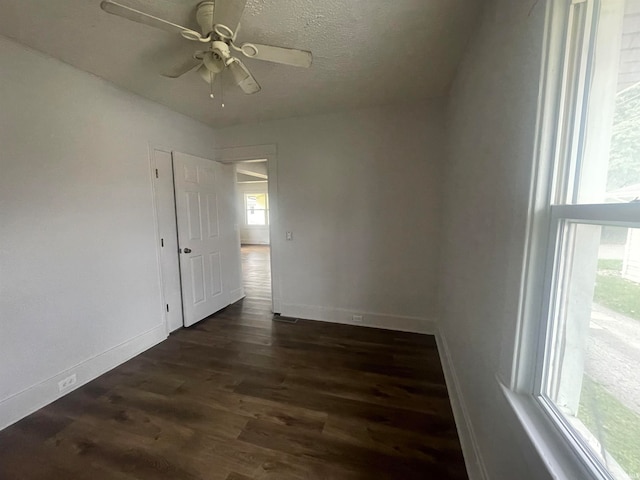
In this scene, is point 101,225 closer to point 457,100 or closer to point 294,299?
point 294,299

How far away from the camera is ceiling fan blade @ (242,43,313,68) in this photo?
1.45m

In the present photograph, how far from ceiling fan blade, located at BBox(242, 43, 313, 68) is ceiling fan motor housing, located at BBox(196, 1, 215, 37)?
0.23 meters

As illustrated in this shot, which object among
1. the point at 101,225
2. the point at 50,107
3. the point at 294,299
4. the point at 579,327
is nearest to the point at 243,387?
the point at 294,299

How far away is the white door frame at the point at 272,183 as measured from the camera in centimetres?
323

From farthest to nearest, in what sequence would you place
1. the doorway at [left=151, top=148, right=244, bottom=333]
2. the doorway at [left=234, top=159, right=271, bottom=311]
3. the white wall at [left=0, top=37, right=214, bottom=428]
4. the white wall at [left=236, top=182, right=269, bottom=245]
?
the white wall at [left=236, top=182, right=269, bottom=245]
the doorway at [left=234, top=159, right=271, bottom=311]
the doorway at [left=151, top=148, right=244, bottom=333]
the white wall at [left=0, top=37, right=214, bottom=428]

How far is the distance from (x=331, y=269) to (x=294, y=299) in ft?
2.16

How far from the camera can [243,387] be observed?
204 centimetres

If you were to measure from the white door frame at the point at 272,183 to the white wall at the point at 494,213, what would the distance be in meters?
2.11

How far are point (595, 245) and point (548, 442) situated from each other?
1.89 ft

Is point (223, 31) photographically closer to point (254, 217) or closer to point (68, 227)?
point (68, 227)

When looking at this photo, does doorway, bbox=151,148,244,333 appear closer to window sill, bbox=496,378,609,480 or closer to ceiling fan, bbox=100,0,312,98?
ceiling fan, bbox=100,0,312,98

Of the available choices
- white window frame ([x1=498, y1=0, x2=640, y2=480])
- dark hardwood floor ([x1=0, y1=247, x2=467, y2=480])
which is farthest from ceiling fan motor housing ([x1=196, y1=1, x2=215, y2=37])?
dark hardwood floor ([x1=0, y1=247, x2=467, y2=480])

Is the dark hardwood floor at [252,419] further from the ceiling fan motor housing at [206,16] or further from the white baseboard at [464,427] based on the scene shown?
the ceiling fan motor housing at [206,16]

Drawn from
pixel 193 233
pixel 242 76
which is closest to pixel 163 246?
pixel 193 233
